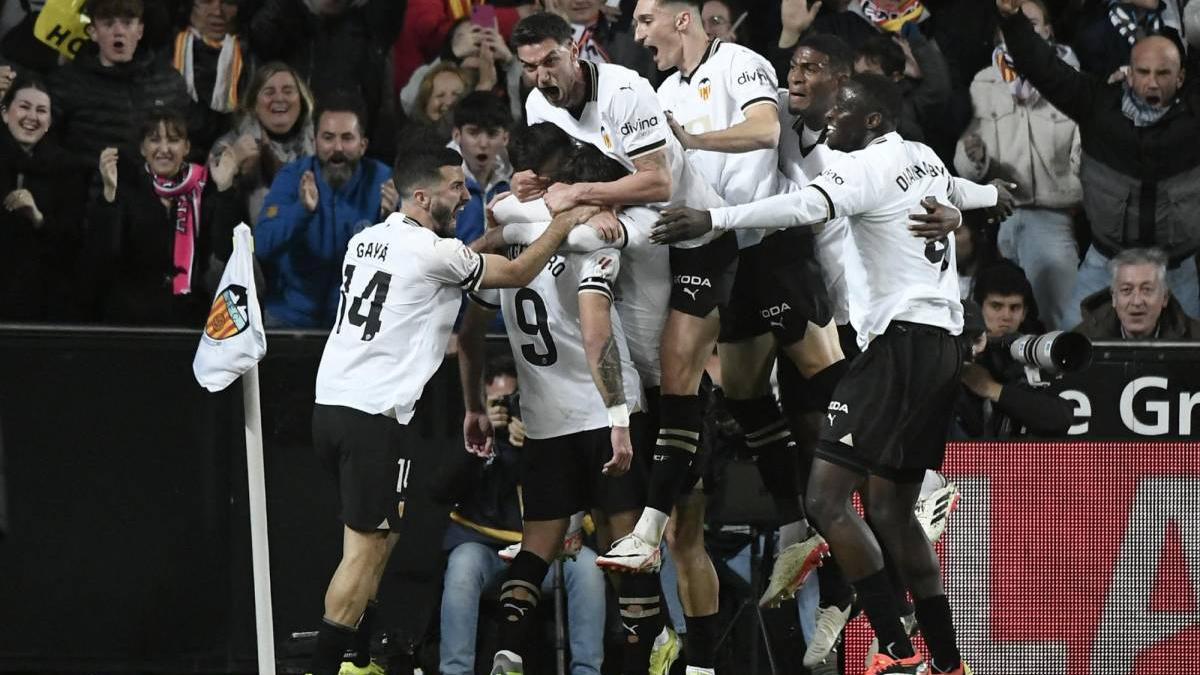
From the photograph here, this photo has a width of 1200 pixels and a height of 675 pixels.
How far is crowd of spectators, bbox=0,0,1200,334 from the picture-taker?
11078 mm

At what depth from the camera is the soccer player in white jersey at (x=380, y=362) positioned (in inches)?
353

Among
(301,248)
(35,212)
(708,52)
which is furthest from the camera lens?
(301,248)

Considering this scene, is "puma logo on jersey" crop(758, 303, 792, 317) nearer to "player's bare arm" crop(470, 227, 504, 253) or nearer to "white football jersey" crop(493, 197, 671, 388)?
"white football jersey" crop(493, 197, 671, 388)

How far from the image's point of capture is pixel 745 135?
29.7 ft

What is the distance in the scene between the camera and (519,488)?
33.4ft

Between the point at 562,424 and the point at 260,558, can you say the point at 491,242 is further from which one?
the point at 260,558

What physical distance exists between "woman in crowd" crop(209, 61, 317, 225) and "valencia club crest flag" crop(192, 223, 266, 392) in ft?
7.69

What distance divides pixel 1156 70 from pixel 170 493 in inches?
236

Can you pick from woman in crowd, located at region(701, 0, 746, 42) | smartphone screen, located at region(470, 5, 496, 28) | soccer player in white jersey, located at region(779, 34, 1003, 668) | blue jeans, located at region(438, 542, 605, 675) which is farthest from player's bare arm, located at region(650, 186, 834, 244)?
smartphone screen, located at region(470, 5, 496, 28)

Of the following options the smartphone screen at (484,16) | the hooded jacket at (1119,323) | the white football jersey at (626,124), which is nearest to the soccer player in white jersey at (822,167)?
the white football jersey at (626,124)

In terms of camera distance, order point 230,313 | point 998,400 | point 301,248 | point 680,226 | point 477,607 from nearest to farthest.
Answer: point 680,226
point 230,313
point 477,607
point 998,400
point 301,248

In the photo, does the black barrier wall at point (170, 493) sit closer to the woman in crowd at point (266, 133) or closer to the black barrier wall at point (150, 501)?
the black barrier wall at point (150, 501)

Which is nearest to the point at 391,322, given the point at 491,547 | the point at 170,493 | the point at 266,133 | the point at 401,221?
the point at 401,221

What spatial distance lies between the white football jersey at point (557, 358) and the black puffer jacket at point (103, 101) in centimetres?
346
